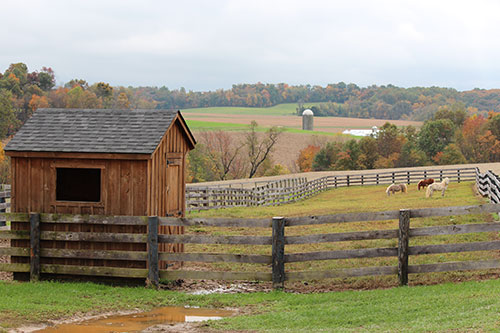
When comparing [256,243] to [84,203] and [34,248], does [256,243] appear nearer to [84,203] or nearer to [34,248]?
[84,203]

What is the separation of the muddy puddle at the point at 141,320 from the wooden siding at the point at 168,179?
2642mm

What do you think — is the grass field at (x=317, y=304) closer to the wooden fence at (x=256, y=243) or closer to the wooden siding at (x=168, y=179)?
the wooden fence at (x=256, y=243)

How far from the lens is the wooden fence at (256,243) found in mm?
9898

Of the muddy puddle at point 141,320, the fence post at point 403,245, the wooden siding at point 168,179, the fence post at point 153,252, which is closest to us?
the muddy puddle at point 141,320

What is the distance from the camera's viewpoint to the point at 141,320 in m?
8.64

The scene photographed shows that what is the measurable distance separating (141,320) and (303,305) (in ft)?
7.72

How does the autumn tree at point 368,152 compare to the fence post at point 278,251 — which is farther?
the autumn tree at point 368,152

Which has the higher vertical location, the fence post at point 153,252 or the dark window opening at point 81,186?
the dark window opening at point 81,186

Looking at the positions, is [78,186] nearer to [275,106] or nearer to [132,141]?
[132,141]

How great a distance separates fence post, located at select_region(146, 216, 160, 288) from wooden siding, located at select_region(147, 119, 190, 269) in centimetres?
90

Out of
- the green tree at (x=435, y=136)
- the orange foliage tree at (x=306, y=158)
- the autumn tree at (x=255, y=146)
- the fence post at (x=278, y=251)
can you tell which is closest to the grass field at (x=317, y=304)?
the fence post at (x=278, y=251)

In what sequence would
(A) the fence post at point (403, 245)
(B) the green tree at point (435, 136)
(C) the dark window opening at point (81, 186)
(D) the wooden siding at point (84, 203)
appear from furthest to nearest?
(B) the green tree at point (435, 136)
(C) the dark window opening at point (81, 186)
(D) the wooden siding at point (84, 203)
(A) the fence post at point (403, 245)

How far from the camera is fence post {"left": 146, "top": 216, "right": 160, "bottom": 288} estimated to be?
10.5 metres

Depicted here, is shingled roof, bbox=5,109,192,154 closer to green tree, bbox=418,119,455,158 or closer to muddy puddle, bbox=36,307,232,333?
muddy puddle, bbox=36,307,232,333
